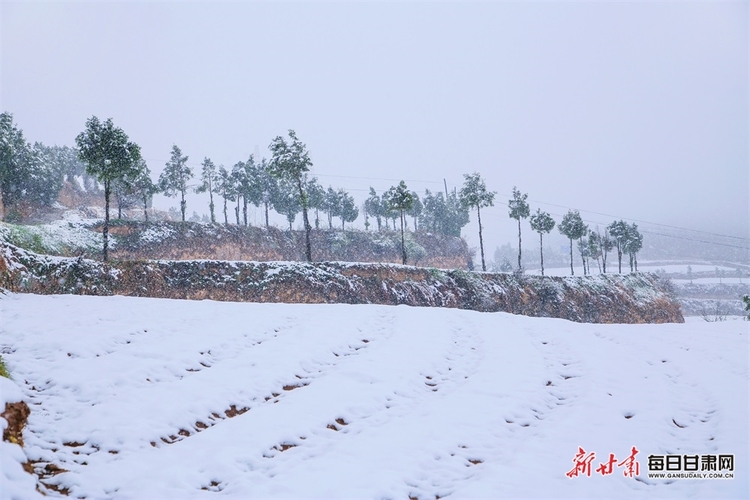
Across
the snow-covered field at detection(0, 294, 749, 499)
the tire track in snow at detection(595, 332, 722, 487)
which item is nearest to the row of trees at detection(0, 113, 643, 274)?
the snow-covered field at detection(0, 294, 749, 499)

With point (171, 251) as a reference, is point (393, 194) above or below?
above

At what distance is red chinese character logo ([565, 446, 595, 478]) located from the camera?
252 inches

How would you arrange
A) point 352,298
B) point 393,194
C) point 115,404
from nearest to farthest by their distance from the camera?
point 115,404, point 352,298, point 393,194

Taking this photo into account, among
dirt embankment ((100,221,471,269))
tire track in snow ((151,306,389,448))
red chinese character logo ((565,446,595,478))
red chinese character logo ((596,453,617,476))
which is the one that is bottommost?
red chinese character logo ((596,453,617,476))

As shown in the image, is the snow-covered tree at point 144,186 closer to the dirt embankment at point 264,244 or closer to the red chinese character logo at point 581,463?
the dirt embankment at point 264,244

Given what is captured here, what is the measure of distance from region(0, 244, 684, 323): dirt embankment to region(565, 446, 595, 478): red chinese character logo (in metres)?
22.0

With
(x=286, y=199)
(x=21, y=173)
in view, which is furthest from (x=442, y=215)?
(x=21, y=173)

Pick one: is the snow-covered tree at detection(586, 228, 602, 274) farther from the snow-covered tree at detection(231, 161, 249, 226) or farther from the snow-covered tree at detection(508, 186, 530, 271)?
the snow-covered tree at detection(231, 161, 249, 226)

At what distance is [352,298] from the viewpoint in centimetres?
3009

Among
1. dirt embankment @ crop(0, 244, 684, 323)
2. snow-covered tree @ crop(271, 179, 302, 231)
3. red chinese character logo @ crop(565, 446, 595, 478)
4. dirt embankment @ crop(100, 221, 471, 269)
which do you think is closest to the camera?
red chinese character logo @ crop(565, 446, 595, 478)

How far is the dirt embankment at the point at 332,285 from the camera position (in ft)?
68.6

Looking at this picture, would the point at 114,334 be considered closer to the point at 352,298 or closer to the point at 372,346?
the point at 372,346

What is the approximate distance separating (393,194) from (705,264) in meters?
215

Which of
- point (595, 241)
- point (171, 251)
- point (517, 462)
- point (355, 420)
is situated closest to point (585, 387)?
point (517, 462)
